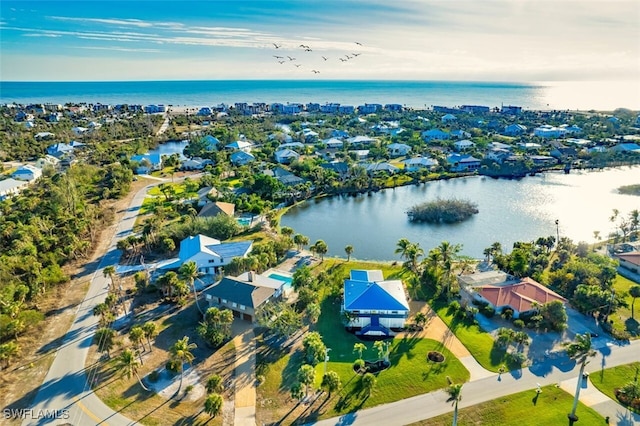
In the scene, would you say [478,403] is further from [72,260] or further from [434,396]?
[72,260]

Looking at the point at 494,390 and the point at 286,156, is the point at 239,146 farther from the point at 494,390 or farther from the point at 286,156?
the point at 494,390

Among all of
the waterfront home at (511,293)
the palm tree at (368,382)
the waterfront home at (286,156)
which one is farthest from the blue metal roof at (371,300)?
the waterfront home at (286,156)

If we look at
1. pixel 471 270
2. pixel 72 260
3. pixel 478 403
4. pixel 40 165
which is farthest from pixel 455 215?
pixel 40 165

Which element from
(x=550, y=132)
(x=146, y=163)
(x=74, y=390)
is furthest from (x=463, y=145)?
(x=74, y=390)

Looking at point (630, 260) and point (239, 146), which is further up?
point (239, 146)

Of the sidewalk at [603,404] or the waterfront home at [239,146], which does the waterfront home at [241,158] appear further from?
the sidewalk at [603,404]

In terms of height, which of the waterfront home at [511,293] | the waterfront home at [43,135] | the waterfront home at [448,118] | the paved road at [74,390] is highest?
the waterfront home at [448,118]
